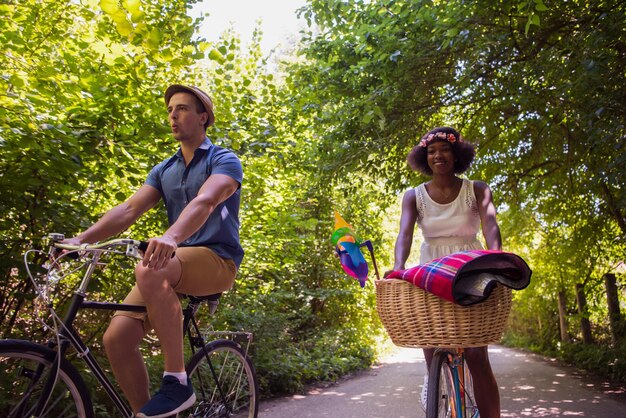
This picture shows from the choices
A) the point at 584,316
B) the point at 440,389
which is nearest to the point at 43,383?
the point at 440,389

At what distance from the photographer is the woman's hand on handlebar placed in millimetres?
2418

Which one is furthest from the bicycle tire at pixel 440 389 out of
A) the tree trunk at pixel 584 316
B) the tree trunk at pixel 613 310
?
the tree trunk at pixel 584 316

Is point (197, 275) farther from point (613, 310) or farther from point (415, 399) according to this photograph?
point (613, 310)

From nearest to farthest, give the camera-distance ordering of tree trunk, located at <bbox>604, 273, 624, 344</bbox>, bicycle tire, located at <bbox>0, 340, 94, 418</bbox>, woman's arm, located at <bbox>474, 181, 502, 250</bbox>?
bicycle tire, located at <bbox>0, 340, 94, 418</bbox>
woman's arm, located at <bbox>474, 181, 502, 250</bbox>
tree trunk, located at <bbox>604, 273, 624, 344</bbox>

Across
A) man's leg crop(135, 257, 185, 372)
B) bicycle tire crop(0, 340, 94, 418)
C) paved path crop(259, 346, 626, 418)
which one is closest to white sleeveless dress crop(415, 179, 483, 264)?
man's leg crop(135, 257, 185, 372)

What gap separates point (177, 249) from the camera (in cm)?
293

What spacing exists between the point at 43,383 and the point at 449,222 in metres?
2.44

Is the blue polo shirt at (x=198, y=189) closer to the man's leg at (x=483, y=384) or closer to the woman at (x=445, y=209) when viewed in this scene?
the woman at (x=445, y=209)

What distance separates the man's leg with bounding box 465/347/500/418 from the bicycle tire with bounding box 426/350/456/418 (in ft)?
0.64

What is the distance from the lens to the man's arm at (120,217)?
9.68ft

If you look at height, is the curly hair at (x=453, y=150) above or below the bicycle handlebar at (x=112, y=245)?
above

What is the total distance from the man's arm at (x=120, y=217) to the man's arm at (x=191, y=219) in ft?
1.67

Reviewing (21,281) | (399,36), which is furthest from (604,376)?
(21,281)

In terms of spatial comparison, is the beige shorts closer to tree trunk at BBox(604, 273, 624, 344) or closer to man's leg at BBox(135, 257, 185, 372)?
man's leg at BBox(135, 257, 185, 372)
